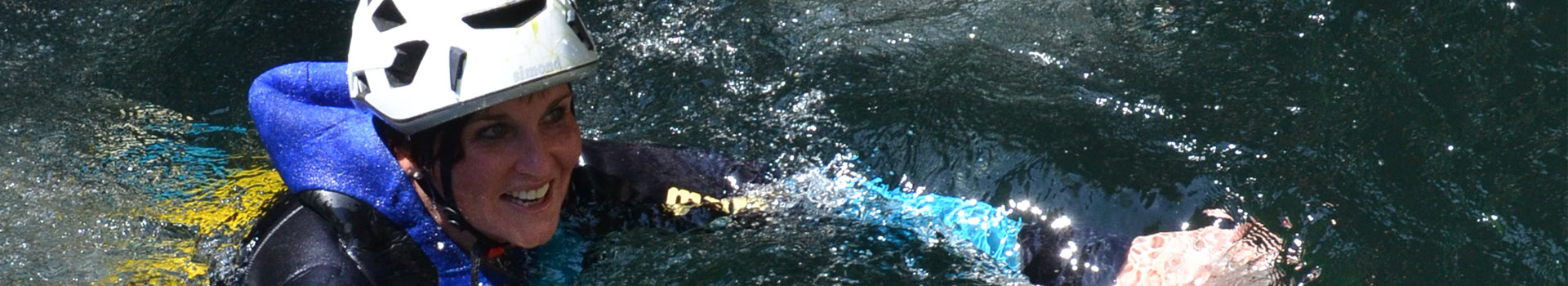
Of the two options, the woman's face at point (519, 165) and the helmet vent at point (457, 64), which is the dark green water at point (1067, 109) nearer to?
the woman's face at point (519, 165)

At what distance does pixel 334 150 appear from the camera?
2.95m

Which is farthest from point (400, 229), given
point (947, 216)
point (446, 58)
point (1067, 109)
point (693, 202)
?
point (1067, 109)

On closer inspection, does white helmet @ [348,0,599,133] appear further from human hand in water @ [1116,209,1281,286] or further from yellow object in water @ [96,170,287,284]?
human hand in water @ [1116,209,1281,286]

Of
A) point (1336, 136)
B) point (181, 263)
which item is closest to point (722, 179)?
point (181, 263)

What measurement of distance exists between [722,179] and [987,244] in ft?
1.94

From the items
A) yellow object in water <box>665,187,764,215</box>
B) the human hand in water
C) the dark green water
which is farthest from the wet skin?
the human hand in water

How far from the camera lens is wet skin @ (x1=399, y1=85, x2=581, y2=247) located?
2.66 m

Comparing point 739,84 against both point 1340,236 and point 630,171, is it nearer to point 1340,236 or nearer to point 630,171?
point 630,171

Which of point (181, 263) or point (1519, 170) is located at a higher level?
point (1519, 170)

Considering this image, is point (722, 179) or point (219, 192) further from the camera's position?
point (219, 192)

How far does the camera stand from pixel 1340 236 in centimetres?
338

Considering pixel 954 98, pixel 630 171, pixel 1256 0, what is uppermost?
pixel 1256 0

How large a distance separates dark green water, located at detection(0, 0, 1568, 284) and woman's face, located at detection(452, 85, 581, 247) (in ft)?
1.68

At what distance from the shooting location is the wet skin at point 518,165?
2658mm
